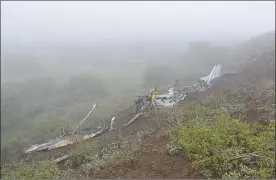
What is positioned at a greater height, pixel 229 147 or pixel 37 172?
pixel 229 147

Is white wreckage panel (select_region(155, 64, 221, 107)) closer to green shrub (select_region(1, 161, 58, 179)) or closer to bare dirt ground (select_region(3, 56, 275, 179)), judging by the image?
bare dirt ground (select_region(3, 56, 275, 179))

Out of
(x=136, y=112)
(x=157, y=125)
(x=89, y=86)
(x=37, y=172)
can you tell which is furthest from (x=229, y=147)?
(x=89, y=86)

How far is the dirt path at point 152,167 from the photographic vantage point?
24.4 ft

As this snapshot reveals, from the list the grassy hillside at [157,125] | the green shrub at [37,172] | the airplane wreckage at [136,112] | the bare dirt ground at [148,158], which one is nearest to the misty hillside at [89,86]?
the grassy hillside at [157,125]

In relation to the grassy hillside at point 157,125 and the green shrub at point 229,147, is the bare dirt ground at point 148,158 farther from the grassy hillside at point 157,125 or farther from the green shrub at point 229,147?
the green shrub at point 229,147

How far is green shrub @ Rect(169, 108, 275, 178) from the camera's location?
7121 millimetres

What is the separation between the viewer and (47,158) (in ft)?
31.3

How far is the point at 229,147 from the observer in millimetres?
7832

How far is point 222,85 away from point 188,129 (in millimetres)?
4250

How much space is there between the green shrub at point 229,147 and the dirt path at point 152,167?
0.75 ft

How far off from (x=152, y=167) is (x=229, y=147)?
155 cm

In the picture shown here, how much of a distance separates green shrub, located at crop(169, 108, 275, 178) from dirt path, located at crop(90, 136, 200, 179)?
0.23 meters

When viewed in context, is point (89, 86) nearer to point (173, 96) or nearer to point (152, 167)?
point (173, 96)

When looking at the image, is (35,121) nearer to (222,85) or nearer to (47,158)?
(47,158)
